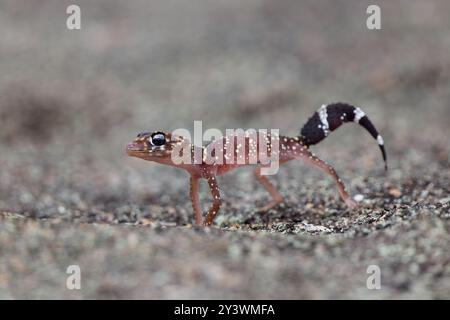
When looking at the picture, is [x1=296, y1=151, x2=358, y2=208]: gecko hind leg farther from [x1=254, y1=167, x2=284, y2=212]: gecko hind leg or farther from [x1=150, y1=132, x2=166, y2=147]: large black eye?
[x1=150, y1=132, x2=166, y2=147]: large black eye

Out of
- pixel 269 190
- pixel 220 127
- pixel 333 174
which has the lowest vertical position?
pixel 269 190

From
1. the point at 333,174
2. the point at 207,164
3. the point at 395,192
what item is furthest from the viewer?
the point at 395,192

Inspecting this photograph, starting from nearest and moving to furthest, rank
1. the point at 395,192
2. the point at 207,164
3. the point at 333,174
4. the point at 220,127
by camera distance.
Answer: the point at 207,164 < the point at 333,174 < the point at 395,192 < the point at 220,127

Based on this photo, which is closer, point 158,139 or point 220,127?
point 158,139

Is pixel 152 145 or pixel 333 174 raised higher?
pixel 152 145

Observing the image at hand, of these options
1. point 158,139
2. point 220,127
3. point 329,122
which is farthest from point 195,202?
point 220,127

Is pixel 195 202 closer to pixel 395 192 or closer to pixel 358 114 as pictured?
pixel 358 114

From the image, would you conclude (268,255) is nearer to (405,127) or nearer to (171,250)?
(171,250)

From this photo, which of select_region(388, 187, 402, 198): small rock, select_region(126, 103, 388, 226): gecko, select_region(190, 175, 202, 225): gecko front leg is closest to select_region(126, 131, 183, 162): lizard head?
select_region(126, 103, 388, 226): gecko
